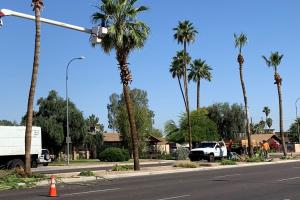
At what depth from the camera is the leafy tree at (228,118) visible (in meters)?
89.8

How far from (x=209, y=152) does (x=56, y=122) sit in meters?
25.1

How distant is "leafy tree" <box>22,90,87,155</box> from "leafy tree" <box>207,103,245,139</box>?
30.1 m

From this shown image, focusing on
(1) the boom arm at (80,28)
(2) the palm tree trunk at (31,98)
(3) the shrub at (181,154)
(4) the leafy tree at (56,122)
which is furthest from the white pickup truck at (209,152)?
(1) the boom arm at (80,28)

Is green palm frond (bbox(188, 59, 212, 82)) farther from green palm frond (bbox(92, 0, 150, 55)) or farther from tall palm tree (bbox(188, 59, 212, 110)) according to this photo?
green palm frond (bbox(92, 0, 150, 55))

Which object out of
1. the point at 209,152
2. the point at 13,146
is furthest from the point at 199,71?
the point at 13,146

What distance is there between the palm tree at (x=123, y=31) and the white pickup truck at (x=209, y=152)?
15.8m

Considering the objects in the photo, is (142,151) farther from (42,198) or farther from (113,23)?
(42,198)

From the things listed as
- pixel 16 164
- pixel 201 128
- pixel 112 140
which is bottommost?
pixel 16 164

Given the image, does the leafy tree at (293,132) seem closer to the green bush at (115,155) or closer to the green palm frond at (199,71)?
the green palm frond at (199,71)

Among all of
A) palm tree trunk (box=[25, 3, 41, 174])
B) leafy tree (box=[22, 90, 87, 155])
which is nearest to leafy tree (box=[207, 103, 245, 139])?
leafy tree (box=[22, 90, 87, 155])

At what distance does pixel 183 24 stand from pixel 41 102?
68.3ft

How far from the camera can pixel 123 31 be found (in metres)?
31.2

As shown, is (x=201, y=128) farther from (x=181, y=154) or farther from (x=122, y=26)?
(x=122, y=26)

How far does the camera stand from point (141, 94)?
113625 mm
